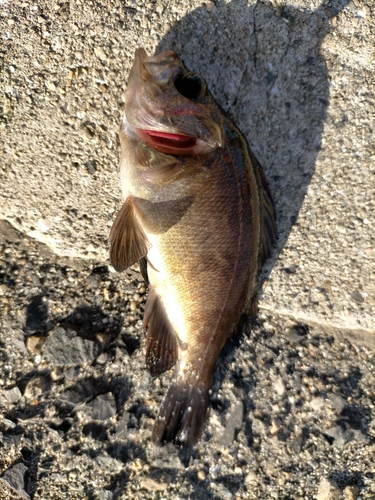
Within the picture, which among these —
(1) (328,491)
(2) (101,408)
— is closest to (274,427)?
(1) (328,491)

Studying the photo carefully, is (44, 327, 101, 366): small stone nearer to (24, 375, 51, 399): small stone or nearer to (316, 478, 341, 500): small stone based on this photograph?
(24, 375, 51, 399): small stone

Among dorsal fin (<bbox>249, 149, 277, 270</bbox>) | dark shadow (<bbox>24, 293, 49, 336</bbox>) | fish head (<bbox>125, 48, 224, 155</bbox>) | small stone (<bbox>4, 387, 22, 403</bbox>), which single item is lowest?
small stone (<bbox>4, 387, 22, 403</bbox>)

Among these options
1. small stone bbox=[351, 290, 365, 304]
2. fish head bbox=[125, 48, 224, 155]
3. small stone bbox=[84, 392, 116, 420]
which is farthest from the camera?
small stone bbox=[351, 290, 365, 304]

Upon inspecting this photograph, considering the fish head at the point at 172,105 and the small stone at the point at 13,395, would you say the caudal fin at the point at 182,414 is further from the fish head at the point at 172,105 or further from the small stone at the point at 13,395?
the fish head at the point at 172,105

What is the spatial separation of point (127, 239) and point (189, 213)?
0.41 meters

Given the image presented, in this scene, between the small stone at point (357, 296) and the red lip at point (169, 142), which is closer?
the red lip at point (169, 142)

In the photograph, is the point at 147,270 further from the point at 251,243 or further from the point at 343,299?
the point at 343,299

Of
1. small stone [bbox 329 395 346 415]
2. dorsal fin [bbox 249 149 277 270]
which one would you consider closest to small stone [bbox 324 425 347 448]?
small stone [bbox 329 395 346 415]

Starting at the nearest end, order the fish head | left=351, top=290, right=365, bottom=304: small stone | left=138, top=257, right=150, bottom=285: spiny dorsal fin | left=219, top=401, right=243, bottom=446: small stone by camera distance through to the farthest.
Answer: the fish head → left=138, top=257, right=150, bottom=285: spiny dorsal fin → left=219, top=401, right=243, bottom=446: small stone → left=351, top=290, right=365, bottom=304: small stone

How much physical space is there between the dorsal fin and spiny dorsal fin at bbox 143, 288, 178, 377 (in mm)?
688

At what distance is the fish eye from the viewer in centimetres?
204

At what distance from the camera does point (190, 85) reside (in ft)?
6.70

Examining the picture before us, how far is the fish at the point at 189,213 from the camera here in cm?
204

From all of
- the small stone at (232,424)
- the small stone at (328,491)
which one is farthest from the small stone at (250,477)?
the small stone at (328,491)
